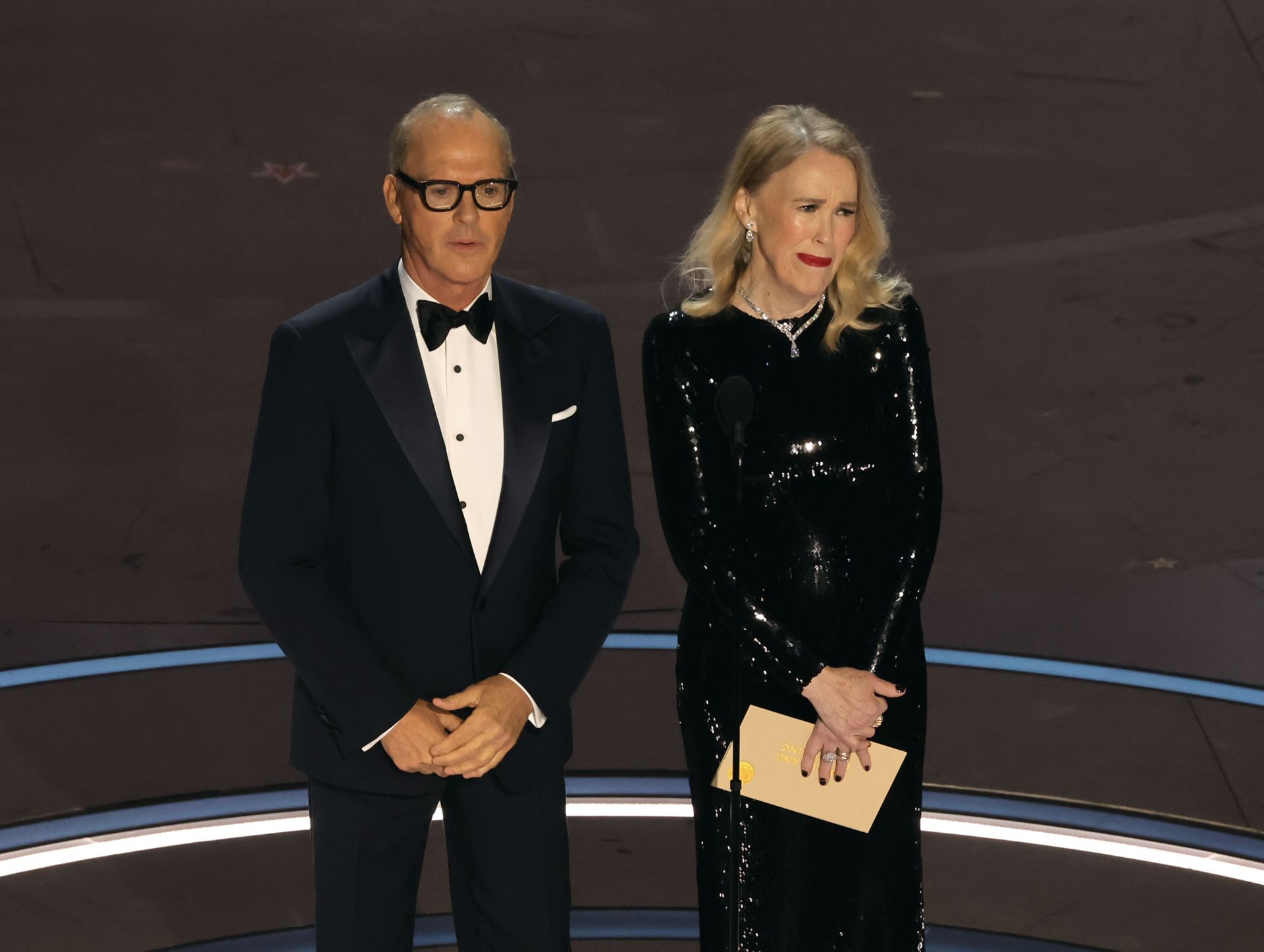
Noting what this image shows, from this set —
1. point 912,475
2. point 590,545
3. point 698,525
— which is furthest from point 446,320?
point 912,475

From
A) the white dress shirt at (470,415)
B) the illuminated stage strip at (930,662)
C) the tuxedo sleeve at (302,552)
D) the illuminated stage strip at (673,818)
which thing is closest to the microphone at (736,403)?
the white dress shirt at (470,415)

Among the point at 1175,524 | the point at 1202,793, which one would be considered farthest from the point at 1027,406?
the point at 1202,793

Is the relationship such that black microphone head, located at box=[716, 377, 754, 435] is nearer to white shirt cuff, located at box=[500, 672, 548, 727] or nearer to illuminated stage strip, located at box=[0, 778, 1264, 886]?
white shirt cuff, located at box=[500, 672, 548, 727]

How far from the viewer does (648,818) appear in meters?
4.45

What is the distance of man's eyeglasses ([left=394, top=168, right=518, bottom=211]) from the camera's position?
2.76 m

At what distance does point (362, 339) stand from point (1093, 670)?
10.2ft

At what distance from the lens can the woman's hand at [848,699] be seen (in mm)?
3104

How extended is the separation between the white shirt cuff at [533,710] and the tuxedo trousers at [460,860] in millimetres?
115

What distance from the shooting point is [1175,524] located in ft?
21.4

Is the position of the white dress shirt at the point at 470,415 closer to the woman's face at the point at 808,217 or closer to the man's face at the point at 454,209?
the man's face at the point at 454,209

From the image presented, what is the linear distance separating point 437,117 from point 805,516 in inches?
40.6

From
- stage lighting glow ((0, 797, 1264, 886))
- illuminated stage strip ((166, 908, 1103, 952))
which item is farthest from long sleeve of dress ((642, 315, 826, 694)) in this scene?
stage lighting glow ((0, 797, 1264, 886))

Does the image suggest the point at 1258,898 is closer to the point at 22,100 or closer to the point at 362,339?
the point at 362,339

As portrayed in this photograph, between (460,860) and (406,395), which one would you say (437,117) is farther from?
(460,860)
